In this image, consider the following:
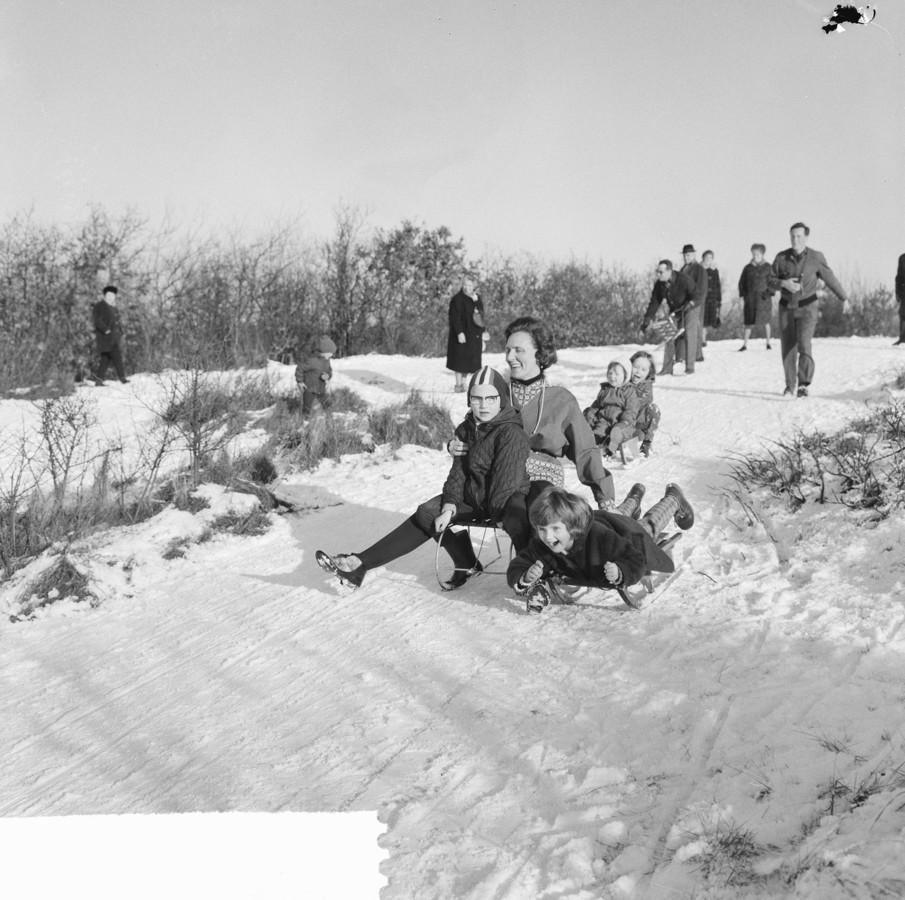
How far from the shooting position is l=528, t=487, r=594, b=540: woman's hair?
464 cm

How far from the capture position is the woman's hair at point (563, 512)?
464 cm

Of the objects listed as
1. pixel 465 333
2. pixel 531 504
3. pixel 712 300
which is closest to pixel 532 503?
pixel 531 504

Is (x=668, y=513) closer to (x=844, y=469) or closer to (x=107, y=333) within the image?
(x=844, y=469)

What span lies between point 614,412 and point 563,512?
4.46m

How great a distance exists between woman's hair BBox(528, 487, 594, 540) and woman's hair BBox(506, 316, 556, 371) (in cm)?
122

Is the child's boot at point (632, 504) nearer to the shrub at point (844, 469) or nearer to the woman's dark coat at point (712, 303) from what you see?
the shrub at point (844, 469)

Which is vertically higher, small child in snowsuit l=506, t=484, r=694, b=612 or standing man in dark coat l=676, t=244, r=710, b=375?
standing man in dark coat l=676, t=244, r=710, b=375

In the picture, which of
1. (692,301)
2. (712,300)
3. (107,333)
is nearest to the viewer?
(107,333)

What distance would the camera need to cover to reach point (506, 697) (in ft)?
12.7

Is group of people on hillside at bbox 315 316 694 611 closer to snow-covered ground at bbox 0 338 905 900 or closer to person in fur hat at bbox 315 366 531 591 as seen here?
person in fur hat at bbox 315 366 531 591

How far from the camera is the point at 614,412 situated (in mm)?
8938

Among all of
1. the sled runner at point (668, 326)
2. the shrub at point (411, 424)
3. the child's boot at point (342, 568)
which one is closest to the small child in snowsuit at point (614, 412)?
the shrub at point (411, 424)

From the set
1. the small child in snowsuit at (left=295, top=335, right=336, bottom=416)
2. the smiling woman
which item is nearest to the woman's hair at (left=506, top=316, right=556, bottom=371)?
the smiling woman

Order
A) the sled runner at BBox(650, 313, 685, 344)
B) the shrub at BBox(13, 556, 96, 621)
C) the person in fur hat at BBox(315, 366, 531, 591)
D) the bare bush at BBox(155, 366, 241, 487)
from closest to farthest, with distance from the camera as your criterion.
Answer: the person in fur hat at BBox(315, 366, 531, 591), the shrub at BBox(13, 556, 96, 621), the bare bush at BBox(155, 366, 241, 487), the sled runner at BBox(650, 313, 685, 344)
